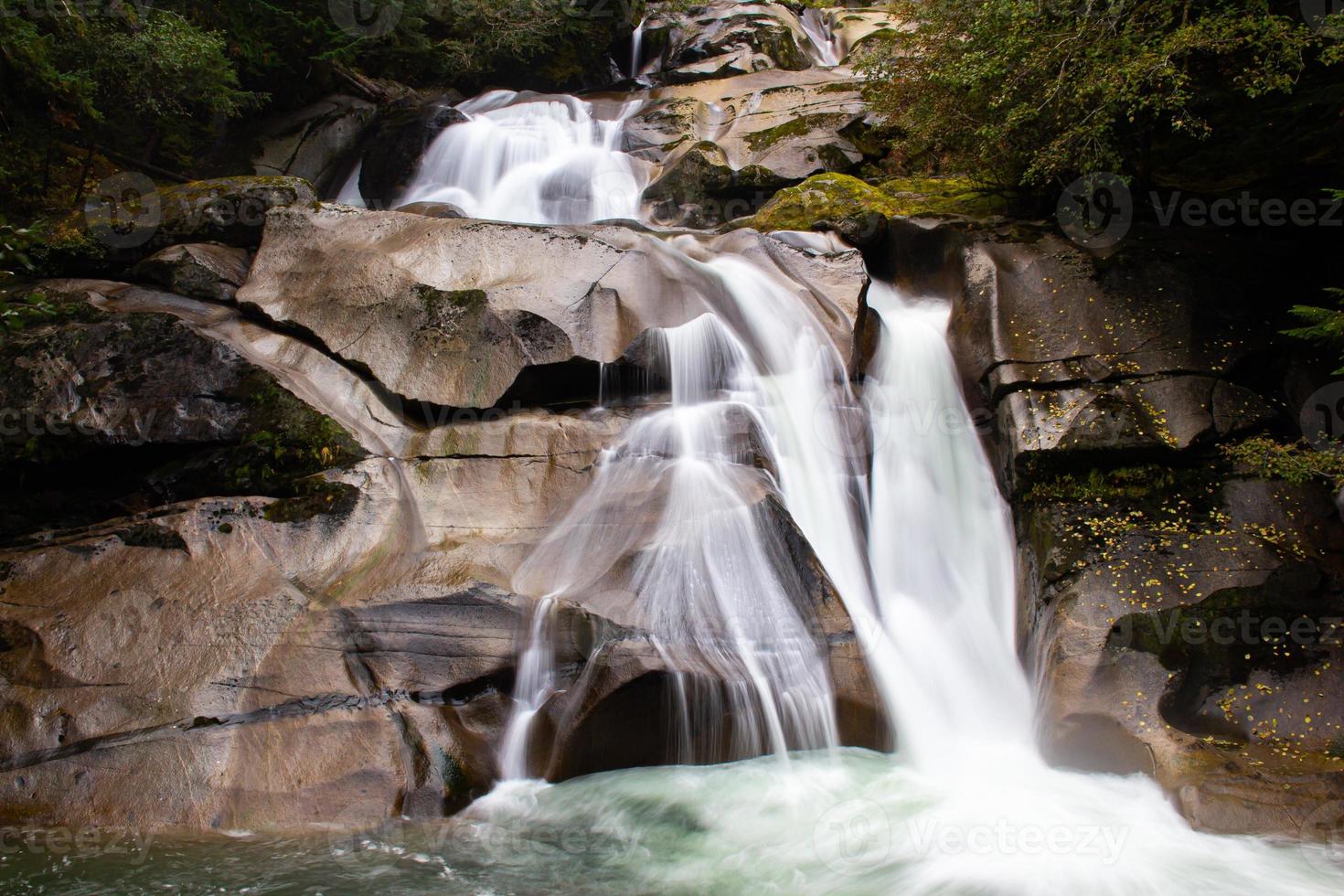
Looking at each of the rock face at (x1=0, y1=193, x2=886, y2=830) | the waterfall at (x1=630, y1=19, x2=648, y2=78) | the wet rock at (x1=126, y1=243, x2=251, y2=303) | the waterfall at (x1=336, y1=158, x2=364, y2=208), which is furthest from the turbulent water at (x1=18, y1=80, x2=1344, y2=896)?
the waterfall at (x1=630, y1=19, x2=648, y2=78)

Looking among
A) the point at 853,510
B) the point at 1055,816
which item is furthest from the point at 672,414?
the point at 1055,816

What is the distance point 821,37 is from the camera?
17484 millimetres

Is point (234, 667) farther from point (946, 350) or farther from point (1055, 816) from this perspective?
point (946, 350)

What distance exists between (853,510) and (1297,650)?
117 inches

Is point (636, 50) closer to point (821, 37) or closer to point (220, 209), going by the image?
point (821, 37)

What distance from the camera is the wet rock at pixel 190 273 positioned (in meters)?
7.17

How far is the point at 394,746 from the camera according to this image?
450cm
